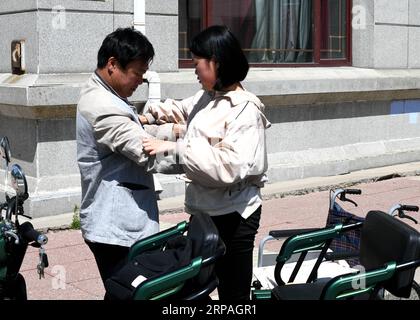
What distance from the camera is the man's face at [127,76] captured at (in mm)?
3646

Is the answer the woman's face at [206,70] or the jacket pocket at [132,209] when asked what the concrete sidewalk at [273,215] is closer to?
the jacket pocket at [132,209]

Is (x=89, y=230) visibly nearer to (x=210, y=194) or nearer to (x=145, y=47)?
(x=210, y=194)

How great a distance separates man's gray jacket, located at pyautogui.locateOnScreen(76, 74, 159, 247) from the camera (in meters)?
3.58

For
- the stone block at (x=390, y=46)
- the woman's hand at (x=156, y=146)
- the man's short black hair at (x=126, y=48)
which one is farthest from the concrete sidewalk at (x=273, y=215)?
the man's short black hair at (x=126, y=48)

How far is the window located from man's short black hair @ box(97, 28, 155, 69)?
6313mm

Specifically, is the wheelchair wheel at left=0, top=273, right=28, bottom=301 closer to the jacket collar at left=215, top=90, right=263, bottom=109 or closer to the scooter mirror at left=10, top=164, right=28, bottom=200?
the scooter mirror at left=10, top=164, right=28, bottom=200

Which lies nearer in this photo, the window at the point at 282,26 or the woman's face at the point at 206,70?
the woman's face at the point at 206,70

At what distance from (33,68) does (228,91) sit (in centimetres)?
475

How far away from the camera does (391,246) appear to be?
148 inches

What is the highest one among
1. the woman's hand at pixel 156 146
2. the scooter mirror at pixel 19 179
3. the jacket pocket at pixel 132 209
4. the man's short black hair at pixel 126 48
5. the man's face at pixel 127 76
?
the man's short black hair at pixel 126 48

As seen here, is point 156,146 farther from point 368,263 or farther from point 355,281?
point 368,263

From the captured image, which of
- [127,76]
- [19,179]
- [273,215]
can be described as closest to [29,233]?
[19,179]

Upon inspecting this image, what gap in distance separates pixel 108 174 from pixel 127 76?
1.52 ft

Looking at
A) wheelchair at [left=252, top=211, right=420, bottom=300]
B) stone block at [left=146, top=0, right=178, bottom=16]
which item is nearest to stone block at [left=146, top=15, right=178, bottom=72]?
stone block at [left=146, top=0, right=178, bottom=16]
